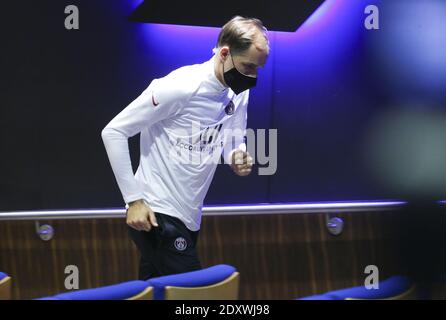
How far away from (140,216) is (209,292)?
586 millimetres

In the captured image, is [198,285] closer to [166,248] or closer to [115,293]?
[115,293]

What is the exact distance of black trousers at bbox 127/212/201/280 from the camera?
102 inches

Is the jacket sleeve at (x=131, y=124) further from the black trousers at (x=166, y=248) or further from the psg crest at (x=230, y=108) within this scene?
A: the psg crest at (x=230, y=108)

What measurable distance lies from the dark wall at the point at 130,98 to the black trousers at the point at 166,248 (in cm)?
146

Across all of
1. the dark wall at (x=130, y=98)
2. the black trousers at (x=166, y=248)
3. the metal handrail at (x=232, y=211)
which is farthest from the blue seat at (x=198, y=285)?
the dark wall at (x=130, y=98)

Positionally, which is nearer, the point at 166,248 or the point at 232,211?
the point at 166,248

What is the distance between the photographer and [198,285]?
198cm

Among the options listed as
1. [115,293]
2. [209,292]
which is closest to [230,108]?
[209,292]

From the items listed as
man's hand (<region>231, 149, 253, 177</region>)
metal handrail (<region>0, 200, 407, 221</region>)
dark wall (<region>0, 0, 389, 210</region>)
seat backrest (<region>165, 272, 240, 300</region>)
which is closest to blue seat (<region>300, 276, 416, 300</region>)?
seat backrest (<region>165, 272, 240, 300</region>)

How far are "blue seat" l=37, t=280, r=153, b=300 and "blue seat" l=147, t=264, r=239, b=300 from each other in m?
0.07

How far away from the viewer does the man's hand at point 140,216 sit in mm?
2475

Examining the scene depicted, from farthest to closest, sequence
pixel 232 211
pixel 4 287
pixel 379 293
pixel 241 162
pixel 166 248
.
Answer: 1. pixel 232 211
2. pixel 241 162
3. pixel 166 248
4. pixel 4 287
5. pixel 379 293
